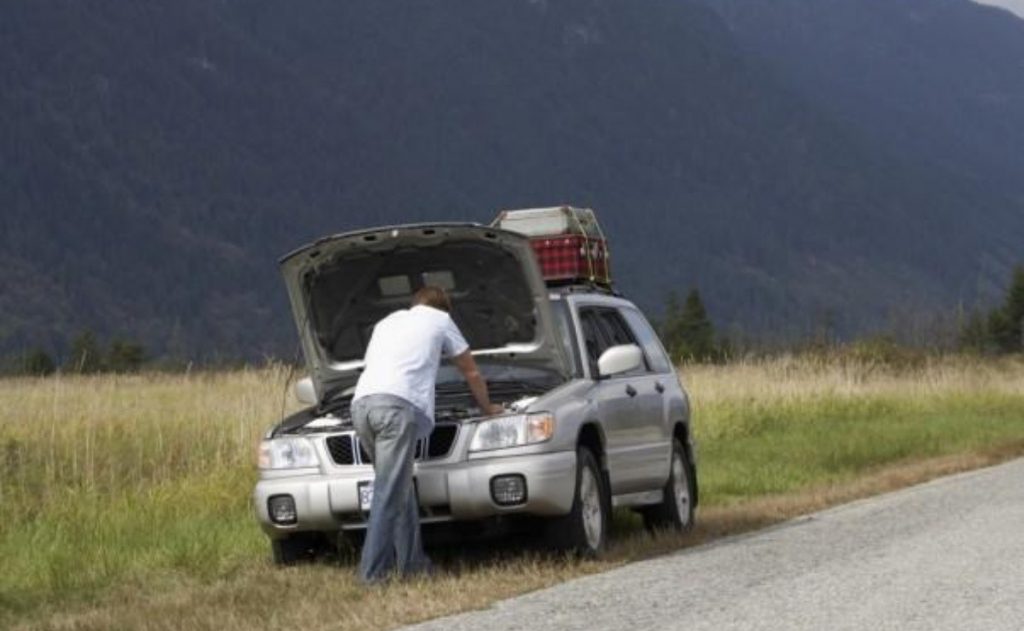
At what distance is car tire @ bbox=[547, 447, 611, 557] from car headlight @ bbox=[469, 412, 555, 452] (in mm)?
436

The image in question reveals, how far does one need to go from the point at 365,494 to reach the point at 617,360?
2011 mm

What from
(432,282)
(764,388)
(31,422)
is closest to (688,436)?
(432,282)

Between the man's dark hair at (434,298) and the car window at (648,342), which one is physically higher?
the man's dark hair at (434,298)

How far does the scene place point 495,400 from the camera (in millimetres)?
13719

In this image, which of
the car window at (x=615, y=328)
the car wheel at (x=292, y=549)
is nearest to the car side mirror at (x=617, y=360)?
the car window at (x=615, y=328)

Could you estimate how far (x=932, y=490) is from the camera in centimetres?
1947

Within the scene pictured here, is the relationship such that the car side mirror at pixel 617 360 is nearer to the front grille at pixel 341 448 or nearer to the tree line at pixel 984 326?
the front grille at pixel 341 448

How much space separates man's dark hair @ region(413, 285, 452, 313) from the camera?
13273 millimetres

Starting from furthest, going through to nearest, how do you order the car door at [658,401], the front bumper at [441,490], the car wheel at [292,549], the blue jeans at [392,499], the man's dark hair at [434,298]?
1. the car door at [658,401]
2. the car wheel at [292,549]
3. the man's dark hair at [434,298]
4. the front bumper at [441,490]
5. the blue jeans at [392,499]

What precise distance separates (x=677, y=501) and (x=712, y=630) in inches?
229

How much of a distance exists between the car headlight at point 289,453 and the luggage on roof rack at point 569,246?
8.68 ft

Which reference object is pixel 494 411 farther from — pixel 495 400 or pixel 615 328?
pixel 615 328

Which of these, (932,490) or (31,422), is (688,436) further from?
(31,422)

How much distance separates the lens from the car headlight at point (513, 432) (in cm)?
1298
